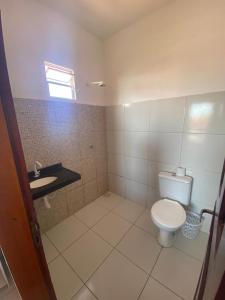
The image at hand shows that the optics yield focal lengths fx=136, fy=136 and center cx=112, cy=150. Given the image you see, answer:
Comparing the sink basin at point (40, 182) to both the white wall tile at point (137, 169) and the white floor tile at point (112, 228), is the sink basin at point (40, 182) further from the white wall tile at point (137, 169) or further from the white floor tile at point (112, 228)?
the white wall tile at point (137, 169)

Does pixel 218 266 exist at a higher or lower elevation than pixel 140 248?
higher

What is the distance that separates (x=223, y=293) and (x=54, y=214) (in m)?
1.87

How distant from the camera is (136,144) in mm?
1968

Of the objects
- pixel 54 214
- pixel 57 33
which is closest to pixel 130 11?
pixel 57 33

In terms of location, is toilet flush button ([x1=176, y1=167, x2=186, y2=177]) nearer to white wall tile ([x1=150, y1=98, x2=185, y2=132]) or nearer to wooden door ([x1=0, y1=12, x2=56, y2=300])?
white wall tile ([x1=150, y1=98, x2=185, y2=132])

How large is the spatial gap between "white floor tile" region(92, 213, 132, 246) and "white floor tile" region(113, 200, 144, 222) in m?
0.08

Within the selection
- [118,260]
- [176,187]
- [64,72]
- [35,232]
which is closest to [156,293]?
[118,260]

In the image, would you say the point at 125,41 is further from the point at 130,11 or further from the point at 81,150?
the point at 81,150

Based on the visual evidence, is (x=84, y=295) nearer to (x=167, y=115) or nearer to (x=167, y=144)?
(x=167, y=144)

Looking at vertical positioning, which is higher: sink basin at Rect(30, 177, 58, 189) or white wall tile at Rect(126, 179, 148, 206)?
sink basin at Rect(30, 177, 58, 189)

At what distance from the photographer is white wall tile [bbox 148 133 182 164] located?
1622mm

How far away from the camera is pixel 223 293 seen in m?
0.26

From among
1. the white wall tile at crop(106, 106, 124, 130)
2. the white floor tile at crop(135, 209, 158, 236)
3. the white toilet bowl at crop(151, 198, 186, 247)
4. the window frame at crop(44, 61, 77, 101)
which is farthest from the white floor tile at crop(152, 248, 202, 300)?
the window frame at crop(44, 61, 77, 101)

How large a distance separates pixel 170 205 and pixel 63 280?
127 cm
